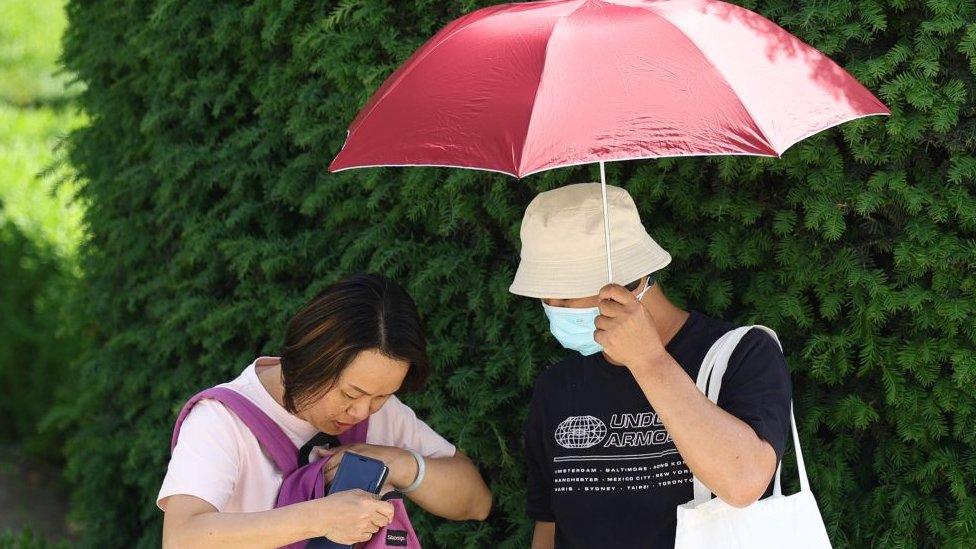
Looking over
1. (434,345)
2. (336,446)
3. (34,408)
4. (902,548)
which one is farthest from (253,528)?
(34,408)

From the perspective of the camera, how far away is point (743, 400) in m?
2.50

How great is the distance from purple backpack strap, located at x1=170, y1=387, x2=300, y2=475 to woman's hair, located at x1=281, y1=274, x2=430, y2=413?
0.07m

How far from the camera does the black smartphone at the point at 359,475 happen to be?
2727 mm

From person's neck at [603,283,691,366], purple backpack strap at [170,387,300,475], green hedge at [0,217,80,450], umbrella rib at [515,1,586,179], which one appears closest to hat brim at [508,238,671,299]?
person's neck at [603,283,691,366]

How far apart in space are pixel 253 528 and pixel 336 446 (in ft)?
1.23

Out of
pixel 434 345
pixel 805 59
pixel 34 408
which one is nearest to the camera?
pixel 805 59

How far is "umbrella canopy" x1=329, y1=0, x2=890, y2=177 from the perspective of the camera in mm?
2193

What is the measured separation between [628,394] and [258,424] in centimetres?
88

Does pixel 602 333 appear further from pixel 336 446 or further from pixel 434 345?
pixel 434 345

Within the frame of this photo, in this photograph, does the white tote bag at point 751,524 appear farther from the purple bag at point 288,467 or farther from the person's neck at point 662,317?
the purple bag at point 288,467

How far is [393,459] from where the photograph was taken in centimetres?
292

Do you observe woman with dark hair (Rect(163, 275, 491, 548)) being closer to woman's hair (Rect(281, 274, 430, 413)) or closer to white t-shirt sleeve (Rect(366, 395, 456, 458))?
woman's hair (Rect(281, 274, 430, 413))

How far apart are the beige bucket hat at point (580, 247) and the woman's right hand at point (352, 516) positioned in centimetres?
58

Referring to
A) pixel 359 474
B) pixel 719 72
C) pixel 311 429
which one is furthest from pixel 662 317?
pixel 311 429
